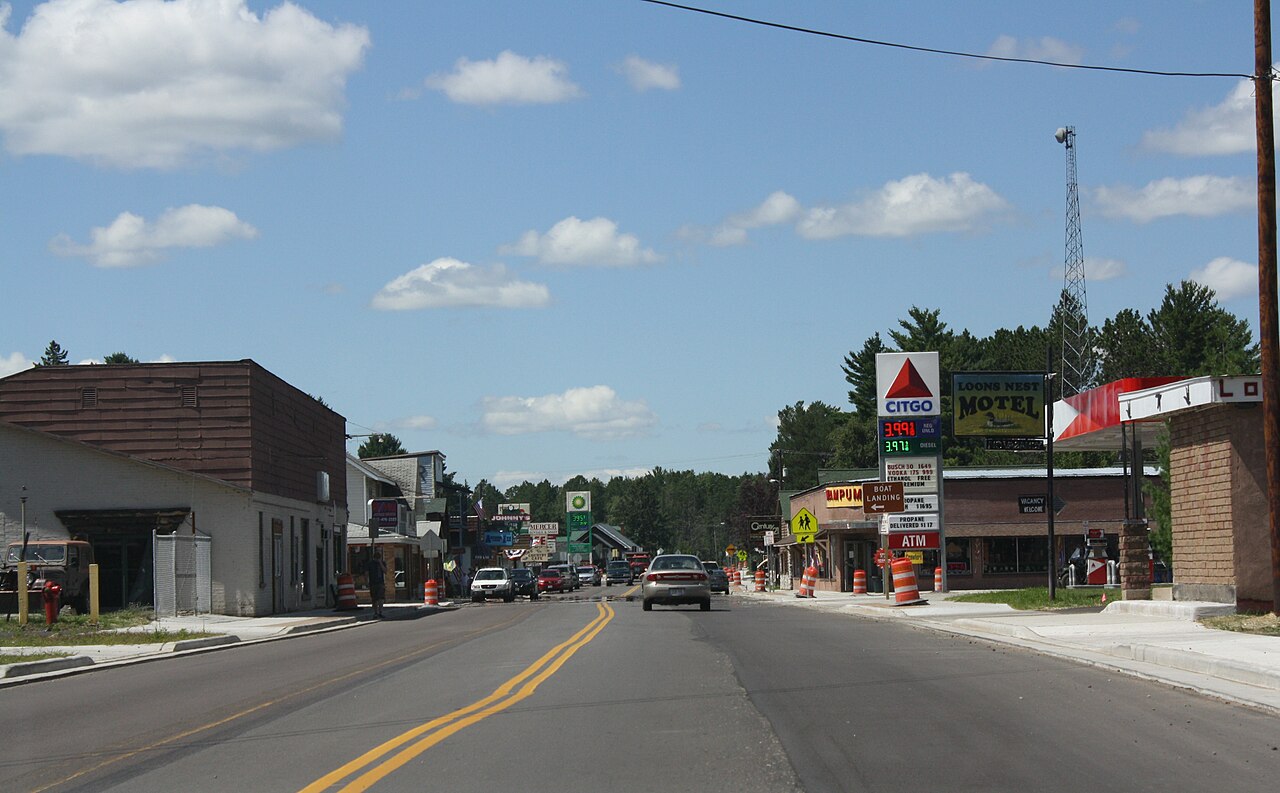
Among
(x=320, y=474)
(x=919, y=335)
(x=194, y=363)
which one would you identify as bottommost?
(x=320, y=474)

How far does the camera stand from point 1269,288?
20750 millimetres

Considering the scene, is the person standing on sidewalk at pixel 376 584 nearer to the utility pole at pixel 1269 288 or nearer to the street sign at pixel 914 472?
the street sign at pixel 914 472

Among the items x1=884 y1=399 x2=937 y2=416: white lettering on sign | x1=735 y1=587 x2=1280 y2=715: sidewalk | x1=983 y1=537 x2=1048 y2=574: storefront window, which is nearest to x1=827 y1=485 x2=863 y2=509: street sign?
x1=884 y1=399 x2=937 y2=416: white lettering on sign

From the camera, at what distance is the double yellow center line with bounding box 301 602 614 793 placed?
927cm

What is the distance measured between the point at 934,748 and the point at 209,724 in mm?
6805

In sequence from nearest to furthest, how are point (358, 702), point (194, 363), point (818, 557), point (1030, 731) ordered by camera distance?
point (1030, 731)
point (358, 702)
point (194, 363)
point (818, 557)

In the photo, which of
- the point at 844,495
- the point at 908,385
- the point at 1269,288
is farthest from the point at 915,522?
the point at 1269,288

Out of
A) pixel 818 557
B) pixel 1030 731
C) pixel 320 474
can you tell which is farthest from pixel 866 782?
pixel 818 557

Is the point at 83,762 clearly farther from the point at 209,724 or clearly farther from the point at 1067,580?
the point at 1067,580

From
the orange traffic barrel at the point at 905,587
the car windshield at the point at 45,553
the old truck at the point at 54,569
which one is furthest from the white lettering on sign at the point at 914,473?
the car windshield at the point at 45,553

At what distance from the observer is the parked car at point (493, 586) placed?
175ft

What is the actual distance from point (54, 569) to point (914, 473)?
29459 mm

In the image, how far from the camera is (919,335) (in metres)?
108

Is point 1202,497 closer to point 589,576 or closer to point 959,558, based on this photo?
point 959,558
